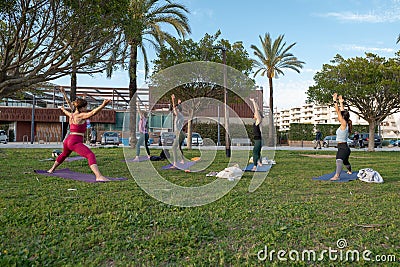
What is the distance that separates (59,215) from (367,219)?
161 inches

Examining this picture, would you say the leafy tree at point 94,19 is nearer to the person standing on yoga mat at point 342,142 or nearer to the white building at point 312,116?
the person standing on yoga mat at point 342,142

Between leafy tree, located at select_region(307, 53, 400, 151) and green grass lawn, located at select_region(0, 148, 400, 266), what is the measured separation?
20562 mm

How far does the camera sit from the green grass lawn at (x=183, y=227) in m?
3.32

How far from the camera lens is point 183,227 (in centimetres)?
421

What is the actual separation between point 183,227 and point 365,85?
2476 cm

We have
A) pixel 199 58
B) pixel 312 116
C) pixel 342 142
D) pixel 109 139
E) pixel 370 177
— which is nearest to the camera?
pixel 370 177

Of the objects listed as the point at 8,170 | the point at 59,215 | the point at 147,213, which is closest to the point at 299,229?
the point at 147,213

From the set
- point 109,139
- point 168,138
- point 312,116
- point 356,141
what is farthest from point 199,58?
point 312,116

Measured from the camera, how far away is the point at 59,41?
11898mm

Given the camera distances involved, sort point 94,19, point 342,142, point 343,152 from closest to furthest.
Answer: point 343,152 → point 342,142 → point 94,19

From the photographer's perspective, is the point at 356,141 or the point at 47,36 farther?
the point at 356,141

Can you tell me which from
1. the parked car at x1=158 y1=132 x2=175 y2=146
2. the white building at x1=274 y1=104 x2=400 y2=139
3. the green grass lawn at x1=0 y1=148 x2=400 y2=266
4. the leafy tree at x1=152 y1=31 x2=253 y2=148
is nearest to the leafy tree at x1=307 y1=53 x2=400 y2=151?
the leafy tree at x1=152 y1=31 x2=253 y2=148

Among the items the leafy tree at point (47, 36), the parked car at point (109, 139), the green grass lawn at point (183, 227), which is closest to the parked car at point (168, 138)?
the leafy tree at point (47, 36)

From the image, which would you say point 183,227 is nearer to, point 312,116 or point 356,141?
point 356,141
